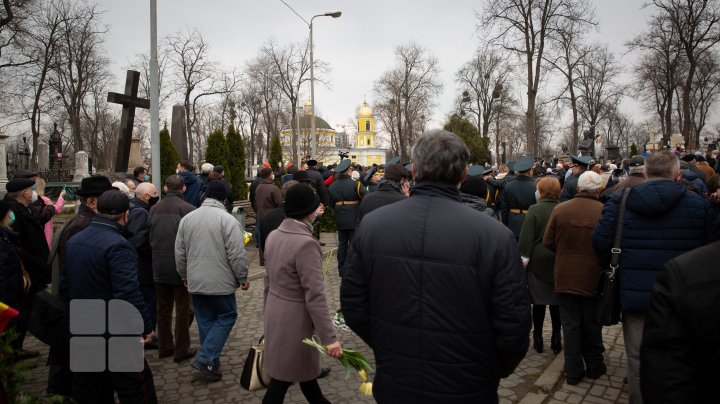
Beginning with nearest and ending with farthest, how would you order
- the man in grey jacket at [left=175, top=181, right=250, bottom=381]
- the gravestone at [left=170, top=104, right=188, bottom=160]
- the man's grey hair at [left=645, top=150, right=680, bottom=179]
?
the man's grey hair at [left=645, top=150, right=680, bottom=179], the man in grey jacket at [left=175, top=181, right=250, bottom=381], the gravestone at [left=170, top=104, right=188, bottom=160]

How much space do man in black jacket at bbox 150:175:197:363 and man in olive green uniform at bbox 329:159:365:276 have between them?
3.65 m

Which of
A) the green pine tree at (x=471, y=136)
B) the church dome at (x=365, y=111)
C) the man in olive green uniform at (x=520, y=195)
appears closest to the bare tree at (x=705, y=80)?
the green pine tree at (x=471, y=136)

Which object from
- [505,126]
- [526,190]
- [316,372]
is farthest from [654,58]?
[316,372]

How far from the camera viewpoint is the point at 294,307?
11.6 feet

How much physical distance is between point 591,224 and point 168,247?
4283 mm

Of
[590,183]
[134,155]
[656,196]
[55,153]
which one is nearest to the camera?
[656,196]

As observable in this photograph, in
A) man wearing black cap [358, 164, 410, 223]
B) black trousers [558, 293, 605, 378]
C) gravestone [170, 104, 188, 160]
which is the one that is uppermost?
gravestone [170, 104, 188, 160]

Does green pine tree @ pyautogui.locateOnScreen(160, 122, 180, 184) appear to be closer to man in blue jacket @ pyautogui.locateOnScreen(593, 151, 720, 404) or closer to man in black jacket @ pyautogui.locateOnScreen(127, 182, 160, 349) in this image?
man in black jacket @ pyautogui.locateOnScreen(127, 182, 160, 349)

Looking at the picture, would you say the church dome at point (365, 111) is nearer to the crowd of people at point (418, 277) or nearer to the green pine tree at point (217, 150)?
the green pine tree at point (217, 150)

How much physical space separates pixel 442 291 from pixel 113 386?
2802 millimetres

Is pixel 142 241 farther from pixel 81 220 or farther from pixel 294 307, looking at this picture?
pixel 294 307

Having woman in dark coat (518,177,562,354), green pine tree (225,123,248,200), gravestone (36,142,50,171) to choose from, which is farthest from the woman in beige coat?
gravestone (36,142,50,171)

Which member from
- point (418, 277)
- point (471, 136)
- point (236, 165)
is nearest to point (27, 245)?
point (418, 277)

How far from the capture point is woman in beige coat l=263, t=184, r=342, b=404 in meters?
3.44
